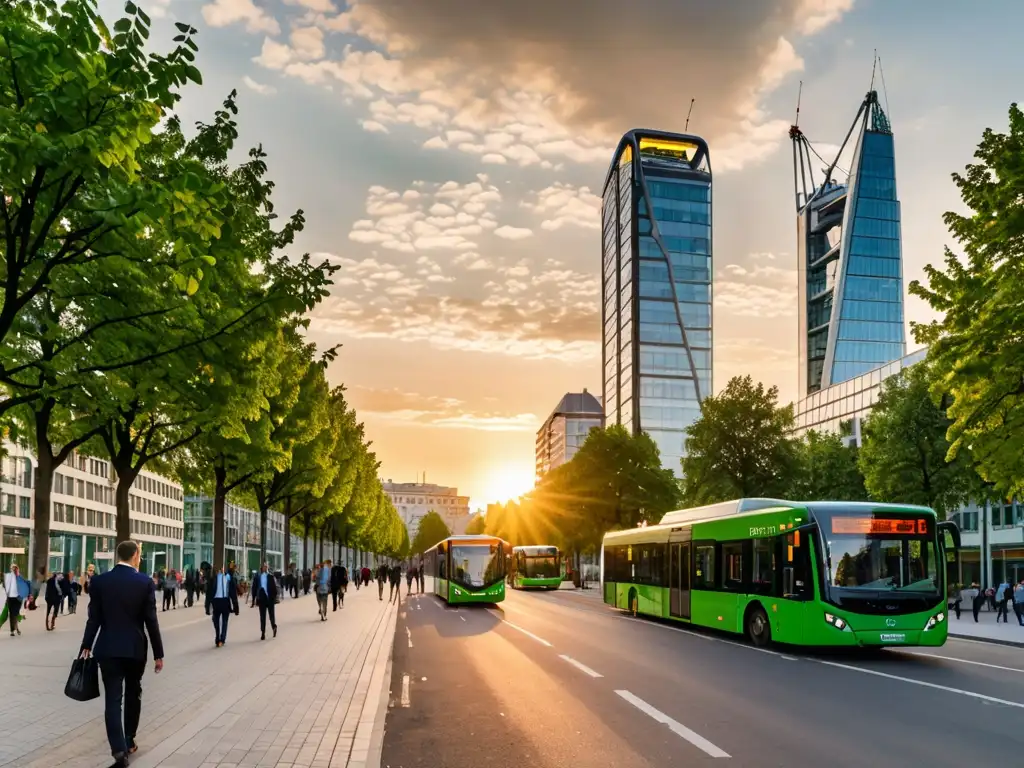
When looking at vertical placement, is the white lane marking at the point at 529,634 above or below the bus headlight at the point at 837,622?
below

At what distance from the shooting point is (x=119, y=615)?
8.17 meters

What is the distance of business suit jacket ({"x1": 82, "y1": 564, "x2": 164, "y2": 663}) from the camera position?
8.09 m

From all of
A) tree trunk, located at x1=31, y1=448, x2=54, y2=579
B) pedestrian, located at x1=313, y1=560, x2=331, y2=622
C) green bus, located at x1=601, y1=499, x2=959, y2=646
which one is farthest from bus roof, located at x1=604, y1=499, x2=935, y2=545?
tree trunk, located at x1=31, y1=448, x2=54, y2=579

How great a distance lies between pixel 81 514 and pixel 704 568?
7039 cm

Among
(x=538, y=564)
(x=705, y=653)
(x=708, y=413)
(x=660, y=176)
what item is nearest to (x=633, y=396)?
(x=660, y=176)

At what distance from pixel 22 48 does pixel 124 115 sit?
0.99 meters

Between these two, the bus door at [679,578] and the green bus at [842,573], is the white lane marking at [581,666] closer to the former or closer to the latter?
the green bus at [842,573]

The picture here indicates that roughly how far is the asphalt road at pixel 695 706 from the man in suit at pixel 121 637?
2.39 m

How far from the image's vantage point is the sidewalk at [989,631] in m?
25.0

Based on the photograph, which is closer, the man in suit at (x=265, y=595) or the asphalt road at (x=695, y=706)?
the asphalt road at (x=695, y=706)

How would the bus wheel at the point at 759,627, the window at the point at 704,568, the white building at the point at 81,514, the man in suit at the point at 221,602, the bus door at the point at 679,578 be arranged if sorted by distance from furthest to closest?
the white building at the point at 81,514, the bus door at the point at 679,578, the window at the point at 704,568, the bus wheel at the point at 759,627, the man in suit at the point at 221,602

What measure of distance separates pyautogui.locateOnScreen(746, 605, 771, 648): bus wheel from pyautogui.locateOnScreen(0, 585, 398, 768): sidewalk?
8.02 meters

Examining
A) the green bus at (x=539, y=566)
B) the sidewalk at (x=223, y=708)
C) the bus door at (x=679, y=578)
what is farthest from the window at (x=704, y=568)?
the green bus at (x=539, y=566)

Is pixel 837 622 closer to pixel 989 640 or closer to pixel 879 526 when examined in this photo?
pixel 879 526
